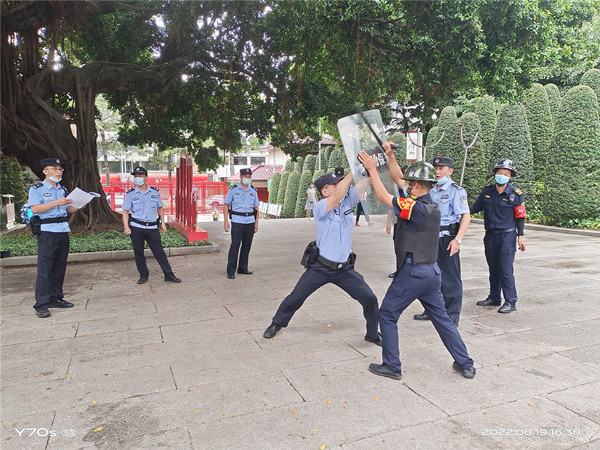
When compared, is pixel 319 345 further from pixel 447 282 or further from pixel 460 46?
pixel 460 46

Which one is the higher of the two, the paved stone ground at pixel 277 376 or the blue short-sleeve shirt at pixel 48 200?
the blue short-sleeve shirt at pixel 48 200

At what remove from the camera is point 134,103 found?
1407 cm

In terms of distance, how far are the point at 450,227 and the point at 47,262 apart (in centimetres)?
475

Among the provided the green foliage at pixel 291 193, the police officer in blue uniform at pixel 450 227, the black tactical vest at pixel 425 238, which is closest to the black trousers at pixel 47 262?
the black tactical vest at pixel 425 238

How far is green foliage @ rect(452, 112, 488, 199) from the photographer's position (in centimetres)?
1745

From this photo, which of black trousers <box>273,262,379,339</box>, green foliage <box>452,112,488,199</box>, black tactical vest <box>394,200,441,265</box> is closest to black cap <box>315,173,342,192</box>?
black trousers <box>273,262,379,339</box>

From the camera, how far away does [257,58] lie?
9750 mm

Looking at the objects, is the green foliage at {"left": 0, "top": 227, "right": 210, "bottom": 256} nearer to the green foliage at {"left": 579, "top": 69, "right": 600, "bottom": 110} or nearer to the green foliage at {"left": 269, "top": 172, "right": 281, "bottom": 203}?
the green foliage at {"left": 579, "top": 69, "right": 600, "bottom": 110}

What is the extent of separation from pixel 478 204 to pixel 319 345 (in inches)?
111

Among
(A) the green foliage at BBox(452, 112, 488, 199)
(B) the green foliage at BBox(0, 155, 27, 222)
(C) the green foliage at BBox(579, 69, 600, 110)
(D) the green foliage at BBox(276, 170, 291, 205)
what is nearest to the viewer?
(C) the green foliage at BBox(579, 69, 600, 110)

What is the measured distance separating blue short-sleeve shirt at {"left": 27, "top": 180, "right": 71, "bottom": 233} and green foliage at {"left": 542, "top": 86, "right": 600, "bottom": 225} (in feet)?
45.3

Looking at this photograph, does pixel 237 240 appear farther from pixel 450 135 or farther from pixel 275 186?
pixel 275 186

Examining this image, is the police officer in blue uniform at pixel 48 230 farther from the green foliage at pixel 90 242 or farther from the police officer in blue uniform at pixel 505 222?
the police officer in blue uniform at pixel 505 222

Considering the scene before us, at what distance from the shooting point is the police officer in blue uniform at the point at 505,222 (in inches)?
207
